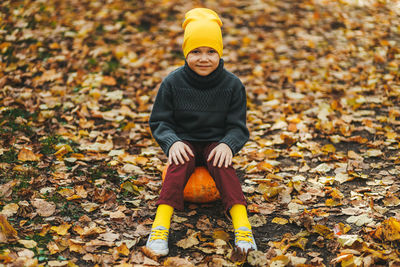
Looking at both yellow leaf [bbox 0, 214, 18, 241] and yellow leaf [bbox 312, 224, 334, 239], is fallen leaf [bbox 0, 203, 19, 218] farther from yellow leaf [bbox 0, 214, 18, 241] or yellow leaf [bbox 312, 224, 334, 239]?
yellow leaf [bbox 312, 224, 334, 239]

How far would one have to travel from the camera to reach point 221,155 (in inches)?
113

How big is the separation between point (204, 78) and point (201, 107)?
0.23 metres

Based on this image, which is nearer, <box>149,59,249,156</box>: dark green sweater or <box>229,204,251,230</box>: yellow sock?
<box>229,204,251,230</box>: yellow sock

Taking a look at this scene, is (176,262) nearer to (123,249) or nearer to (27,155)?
(123,249)

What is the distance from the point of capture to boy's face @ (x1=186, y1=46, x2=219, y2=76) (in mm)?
2922

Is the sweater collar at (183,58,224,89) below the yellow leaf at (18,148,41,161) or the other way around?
the other way around

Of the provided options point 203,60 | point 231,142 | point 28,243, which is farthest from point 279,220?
point 28,243

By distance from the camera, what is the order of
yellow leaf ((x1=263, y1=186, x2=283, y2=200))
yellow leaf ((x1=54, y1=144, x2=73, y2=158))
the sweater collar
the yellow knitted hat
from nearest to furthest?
the yellow knitted hat
the sweater collar
yellow leaf ((x1=263, y1=186, x2=283, y2=200))
yellow leaf ((x1=54, y1=144, x2=73, y2=158))

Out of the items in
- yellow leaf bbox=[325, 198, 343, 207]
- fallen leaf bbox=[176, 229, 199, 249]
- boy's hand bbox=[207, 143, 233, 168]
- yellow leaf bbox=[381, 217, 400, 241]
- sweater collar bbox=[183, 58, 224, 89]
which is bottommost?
yellow leaf bbox=[325, 198, 343, 207]

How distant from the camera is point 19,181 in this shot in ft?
10.8

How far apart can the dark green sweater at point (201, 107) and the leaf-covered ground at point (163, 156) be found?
0.66 metres

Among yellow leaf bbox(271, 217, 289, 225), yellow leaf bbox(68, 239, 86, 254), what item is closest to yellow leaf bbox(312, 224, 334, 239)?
yellow leaf bbox(271, 217, 289, 225)

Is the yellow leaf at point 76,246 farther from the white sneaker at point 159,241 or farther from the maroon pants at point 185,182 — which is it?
the maroon pants at point 185,182

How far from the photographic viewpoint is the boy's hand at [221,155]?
9.36ft
